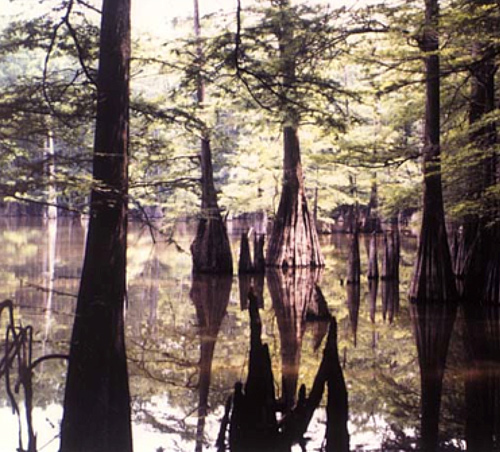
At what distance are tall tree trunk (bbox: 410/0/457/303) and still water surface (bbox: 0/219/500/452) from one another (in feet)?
1.75

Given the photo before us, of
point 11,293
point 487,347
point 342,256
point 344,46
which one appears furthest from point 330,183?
point 487,347

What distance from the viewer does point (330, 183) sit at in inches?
1133

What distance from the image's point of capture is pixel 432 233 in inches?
449

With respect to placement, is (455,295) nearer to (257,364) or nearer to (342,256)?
(257,364)

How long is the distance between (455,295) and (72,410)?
8034 millimetres

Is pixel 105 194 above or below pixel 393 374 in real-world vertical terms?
above

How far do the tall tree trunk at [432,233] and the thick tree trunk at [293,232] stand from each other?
5684 mm

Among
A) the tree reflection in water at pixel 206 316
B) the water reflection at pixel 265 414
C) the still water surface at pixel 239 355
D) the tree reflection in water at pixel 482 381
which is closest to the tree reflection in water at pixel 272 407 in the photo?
the water reflection at pixel 265 414

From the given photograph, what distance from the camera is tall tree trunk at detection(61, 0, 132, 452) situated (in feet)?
14.9

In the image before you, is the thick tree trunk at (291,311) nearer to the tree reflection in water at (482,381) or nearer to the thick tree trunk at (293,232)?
the thick tree trunk at (293,232)

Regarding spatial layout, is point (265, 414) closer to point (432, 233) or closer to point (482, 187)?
point (432, 233)

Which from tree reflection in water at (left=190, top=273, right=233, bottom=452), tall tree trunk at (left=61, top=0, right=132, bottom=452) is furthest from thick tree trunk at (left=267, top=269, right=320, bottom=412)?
tall tree trunk at (left=61, top=0, right=132, bottom=452)

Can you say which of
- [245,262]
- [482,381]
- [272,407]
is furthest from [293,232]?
[272,407]

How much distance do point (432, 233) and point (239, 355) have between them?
5126mm
